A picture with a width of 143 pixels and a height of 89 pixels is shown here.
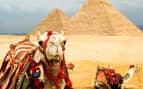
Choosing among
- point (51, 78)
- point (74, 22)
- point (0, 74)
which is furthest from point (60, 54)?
point (74, 22)

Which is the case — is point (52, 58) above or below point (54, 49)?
below

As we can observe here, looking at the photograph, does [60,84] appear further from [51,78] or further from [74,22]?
[74,22]

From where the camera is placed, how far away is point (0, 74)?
4.15 m

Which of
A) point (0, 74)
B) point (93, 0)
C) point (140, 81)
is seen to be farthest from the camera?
point (93, 0)

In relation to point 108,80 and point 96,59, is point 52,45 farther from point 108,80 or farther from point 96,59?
point 96,59

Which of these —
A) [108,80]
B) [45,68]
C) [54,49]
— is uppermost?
[54,49]

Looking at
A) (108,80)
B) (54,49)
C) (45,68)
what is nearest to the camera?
(54,49)

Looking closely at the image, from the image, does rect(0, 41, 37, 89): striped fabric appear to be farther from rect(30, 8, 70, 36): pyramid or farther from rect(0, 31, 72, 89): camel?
rect(30, 8, 70, 36): pyramid

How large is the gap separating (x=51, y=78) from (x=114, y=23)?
102 meters

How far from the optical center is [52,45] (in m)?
2.66

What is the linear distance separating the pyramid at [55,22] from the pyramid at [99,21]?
219 inches

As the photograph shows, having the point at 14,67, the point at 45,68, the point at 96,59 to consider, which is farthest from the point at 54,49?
the point at 96,59

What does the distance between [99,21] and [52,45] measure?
338 ft

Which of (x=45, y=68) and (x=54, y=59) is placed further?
(x=45, y=68)
